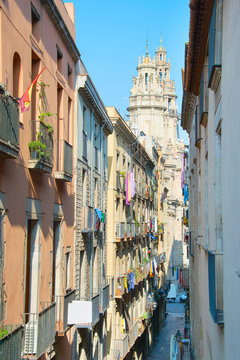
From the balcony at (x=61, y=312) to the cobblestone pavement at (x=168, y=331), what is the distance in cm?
1477

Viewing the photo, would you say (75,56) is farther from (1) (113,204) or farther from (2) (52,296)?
(1) (113,204)

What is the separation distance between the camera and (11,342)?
33.9 ft

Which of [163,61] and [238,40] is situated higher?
[163,61]

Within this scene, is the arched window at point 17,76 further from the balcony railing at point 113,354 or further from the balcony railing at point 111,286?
the balcony railing at point 113,354

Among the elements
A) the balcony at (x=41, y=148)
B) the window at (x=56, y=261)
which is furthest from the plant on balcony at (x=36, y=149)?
the window at (x=56, y=261)

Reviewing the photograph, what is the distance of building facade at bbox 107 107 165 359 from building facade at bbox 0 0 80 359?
37.8 feet

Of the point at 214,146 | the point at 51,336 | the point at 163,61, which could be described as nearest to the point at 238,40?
the point at 214,146

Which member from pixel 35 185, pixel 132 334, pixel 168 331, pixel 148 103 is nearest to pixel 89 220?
pixel 35 185

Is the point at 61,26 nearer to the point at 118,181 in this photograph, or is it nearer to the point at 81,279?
the point at 81,279

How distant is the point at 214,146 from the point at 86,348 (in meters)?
13.6

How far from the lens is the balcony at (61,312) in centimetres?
1525

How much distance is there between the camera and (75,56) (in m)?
19.0

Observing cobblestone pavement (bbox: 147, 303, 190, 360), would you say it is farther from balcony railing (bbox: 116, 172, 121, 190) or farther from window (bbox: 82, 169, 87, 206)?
window (bbox: 82, 169, 87, 206)

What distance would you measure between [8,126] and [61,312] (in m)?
7.76
